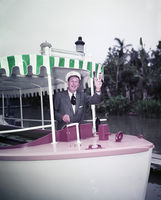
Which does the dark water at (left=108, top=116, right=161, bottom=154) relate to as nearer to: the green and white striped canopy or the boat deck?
the boat deck

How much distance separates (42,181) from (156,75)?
892 inches

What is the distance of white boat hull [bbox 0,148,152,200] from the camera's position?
2631 millimetres

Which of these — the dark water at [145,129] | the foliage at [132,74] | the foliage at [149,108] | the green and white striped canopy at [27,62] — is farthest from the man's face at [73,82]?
the foliage at [132,74]

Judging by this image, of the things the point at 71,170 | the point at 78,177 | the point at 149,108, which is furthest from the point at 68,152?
the point at 149,108

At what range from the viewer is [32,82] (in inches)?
208

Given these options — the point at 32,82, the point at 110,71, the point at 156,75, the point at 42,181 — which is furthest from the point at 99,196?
the point at 110,71

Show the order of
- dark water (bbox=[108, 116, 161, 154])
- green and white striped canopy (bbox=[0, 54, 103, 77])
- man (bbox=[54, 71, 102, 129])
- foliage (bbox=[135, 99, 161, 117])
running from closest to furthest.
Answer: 1. green and white striped canopy (bbox=[0, 54, 103, 77])
2. man (bbox=[54, 71, 102, 129])
3. dark water (bbox=[108, 116, 161, 154])
4. foliage (bbox=[135, 99, 161, 117])

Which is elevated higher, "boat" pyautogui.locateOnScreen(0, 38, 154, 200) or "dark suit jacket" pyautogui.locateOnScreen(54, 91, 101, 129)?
"dark suit jacket" pyautogui.locateOnScreen(54, 91, 101, 129)

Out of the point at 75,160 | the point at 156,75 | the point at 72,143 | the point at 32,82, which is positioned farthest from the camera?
the point at 156,75

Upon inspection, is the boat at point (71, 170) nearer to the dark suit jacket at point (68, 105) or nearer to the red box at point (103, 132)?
the red box at point (103, 132)

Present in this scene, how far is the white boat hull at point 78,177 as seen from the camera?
2631 mm

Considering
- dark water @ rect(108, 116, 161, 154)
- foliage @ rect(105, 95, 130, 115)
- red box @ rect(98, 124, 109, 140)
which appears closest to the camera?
red box @ rect(98, 124, 109, 140)

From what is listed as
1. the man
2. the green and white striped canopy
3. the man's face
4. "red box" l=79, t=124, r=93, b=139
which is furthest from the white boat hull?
the man's face

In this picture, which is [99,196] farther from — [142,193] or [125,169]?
[142,193]
